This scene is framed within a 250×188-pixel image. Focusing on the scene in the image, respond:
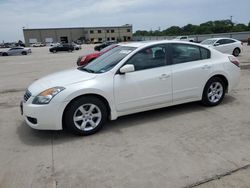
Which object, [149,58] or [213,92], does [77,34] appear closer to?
[213,92]

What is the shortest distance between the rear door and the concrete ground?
→ 460 millimetres

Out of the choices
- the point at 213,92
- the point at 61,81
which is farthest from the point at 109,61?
the point at 213,92

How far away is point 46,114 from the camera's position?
4258 mm

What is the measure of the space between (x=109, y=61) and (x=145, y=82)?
838mm

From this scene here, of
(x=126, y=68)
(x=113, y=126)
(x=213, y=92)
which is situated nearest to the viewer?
(x=126, y=68)

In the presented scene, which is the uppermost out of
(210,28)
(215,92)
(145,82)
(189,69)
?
(210,28)

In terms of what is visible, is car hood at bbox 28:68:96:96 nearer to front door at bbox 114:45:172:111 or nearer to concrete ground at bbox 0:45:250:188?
front door at bbox 114:45:172:111

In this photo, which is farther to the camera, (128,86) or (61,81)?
(128,86)

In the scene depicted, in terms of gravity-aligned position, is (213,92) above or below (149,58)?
below

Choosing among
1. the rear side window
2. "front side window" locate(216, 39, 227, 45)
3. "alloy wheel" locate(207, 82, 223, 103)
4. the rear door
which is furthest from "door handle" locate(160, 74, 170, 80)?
"front side window" locate(216, 39, 227, 45)

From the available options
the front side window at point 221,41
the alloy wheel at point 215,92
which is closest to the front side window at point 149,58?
the alloy wheel at point 215,92

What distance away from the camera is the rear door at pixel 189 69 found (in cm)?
525

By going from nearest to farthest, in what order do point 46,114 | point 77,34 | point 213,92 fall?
point 46,114 < point 213,92 < point 77,34

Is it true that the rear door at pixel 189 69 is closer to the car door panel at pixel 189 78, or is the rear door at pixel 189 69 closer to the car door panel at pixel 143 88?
the car door panel at pixel 189 78
